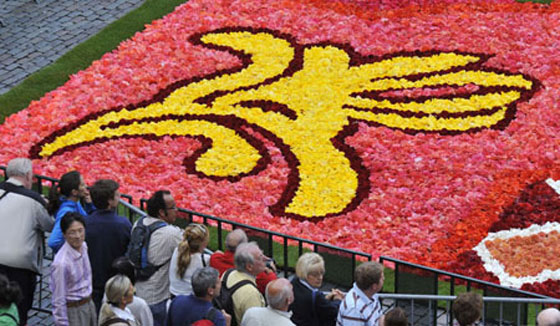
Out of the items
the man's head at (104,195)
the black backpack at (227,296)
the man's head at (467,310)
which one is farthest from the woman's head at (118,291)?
the man's head at (467,310)

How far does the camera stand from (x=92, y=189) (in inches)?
429

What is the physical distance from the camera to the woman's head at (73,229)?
10273 millimetres

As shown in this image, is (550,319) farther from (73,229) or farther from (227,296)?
(73,229)

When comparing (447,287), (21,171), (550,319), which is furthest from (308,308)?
(447,287)

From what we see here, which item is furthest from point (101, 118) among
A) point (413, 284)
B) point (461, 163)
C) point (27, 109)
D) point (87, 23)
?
point (413, 284)

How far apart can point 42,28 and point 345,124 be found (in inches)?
316

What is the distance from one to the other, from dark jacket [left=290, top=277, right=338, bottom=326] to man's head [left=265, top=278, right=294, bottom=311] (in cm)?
61

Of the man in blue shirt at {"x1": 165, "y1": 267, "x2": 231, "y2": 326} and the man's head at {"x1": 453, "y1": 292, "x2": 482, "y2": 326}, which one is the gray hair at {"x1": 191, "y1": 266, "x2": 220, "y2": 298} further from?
the man's head at {"x1": 453, "y1": 292, "x2": 482, "y2": 326}

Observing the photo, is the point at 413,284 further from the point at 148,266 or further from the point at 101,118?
the point at 101,118

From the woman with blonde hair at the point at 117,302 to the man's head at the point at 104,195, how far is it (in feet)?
4.77

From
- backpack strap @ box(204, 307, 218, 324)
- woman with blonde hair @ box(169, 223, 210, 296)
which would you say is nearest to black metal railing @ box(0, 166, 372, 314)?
woman with blonde hair @ box(169, 223, 210, 296)

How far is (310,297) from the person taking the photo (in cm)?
973

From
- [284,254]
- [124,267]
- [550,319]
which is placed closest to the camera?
[550,319]

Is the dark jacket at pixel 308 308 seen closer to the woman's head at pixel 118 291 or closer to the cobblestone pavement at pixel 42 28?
the woman's head at pixel 118 291
